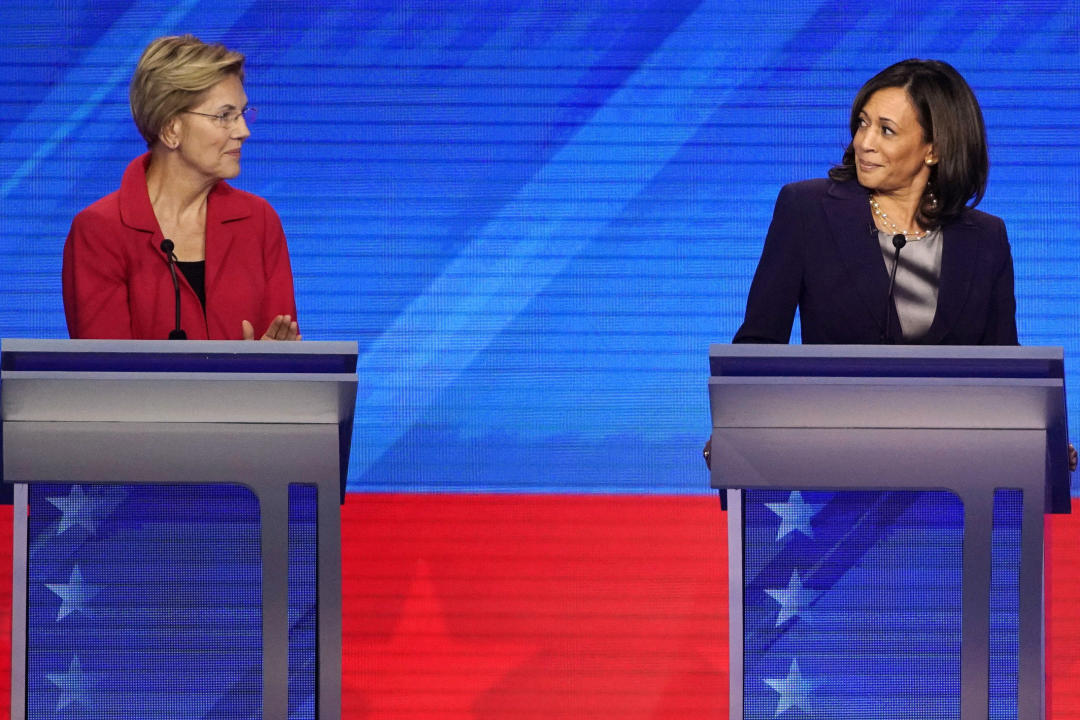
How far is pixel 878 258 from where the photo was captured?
249 centimetres

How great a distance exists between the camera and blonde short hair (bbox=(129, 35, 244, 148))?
104 inches

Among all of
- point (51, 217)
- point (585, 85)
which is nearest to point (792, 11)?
point (585, 85)

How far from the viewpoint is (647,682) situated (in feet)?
11.7

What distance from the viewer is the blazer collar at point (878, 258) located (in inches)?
97.0

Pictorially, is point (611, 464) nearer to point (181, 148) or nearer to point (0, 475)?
point (181, 148)

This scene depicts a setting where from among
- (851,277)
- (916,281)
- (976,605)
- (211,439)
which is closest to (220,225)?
(211,439)

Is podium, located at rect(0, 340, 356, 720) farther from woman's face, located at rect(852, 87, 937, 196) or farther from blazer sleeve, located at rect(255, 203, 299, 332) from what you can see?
woman's face, located at rect(852, 87, 937, 196)

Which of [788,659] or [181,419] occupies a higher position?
[181,419]

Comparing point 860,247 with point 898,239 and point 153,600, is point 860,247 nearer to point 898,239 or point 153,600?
point 898,239

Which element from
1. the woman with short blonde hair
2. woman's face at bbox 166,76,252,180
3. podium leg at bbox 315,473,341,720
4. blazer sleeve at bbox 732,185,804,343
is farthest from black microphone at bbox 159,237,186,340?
blazer sleeve at bbox 732,185,804,343

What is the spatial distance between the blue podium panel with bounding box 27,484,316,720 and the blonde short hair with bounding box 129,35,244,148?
89 cm

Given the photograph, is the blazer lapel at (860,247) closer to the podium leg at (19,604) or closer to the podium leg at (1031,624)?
the podium leg at (1031,624)

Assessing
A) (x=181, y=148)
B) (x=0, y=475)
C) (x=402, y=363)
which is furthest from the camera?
(x=402, y=363)

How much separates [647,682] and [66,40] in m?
2.16
